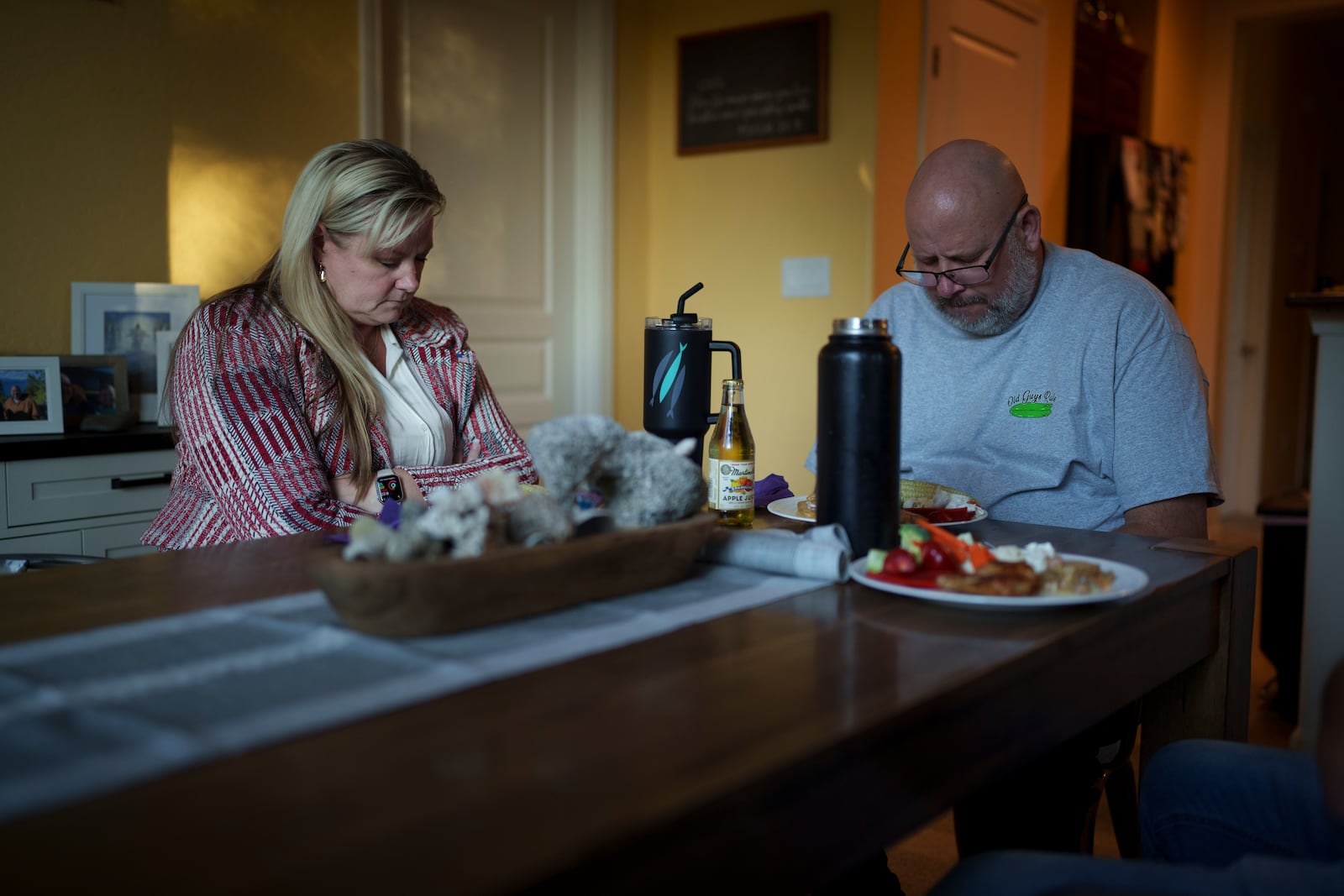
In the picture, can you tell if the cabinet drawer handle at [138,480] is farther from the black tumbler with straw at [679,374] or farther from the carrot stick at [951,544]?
the carrot stick at [951,544]

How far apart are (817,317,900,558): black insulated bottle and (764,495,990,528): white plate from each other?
0.79ft

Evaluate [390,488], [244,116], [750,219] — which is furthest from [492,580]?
Answer: [750,219]

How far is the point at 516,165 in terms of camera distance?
12.4 feet

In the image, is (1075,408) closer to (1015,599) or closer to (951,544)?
(951,544)

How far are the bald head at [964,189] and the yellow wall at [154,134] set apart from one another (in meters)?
1.91

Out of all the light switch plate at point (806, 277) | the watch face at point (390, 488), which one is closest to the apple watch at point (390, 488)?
the watch face at point (390, 488)

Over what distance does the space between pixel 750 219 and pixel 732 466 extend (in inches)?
104

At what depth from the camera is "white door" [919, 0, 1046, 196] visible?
3.80 metres

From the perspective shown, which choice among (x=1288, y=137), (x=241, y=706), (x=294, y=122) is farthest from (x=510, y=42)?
(x=1288, y=137)

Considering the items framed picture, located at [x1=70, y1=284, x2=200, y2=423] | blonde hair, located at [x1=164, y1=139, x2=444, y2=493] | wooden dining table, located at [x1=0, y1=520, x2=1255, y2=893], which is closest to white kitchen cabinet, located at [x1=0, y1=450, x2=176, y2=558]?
framed picture, located at [x1=70, y1=284, x2=200, y2=423]

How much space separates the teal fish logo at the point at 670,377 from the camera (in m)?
1.47

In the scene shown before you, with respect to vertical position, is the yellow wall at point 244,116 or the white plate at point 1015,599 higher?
the yellow wall at point 244,116

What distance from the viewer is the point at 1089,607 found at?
1.06 metres

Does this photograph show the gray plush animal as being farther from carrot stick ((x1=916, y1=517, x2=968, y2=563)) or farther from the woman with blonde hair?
the woman with blonde hair
